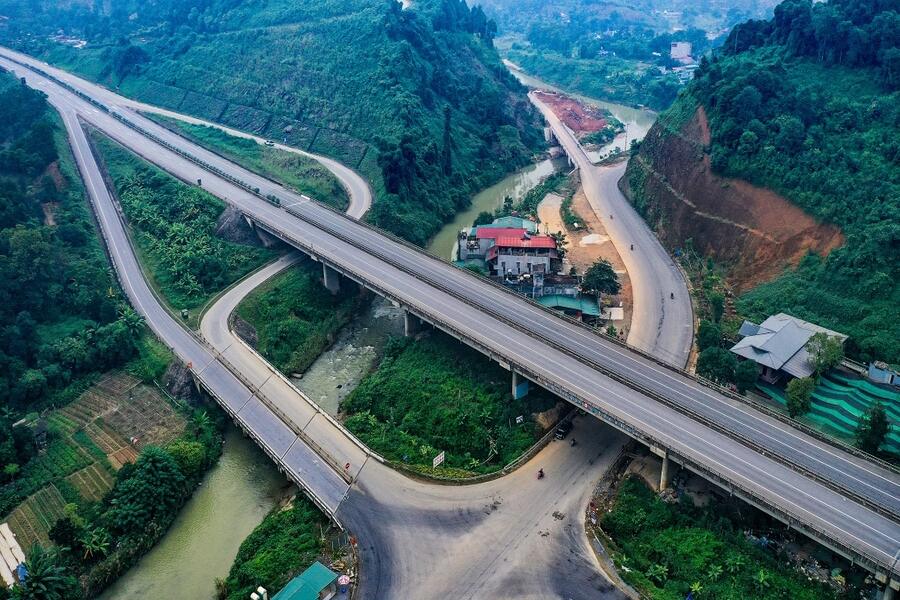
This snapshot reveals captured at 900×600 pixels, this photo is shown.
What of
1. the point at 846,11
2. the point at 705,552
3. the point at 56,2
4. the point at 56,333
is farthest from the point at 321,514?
the point at 56,2

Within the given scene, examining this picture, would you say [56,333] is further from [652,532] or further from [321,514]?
[652,532]

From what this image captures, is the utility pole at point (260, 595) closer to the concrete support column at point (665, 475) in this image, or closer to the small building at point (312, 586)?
the small building at point (312, 586)

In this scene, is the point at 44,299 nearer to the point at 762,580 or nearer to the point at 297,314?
the point at 297,314

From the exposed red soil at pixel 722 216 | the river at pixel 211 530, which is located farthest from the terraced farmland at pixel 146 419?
the exposed red soil at pixel 722 216

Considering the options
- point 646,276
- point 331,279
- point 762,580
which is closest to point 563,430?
point 762,580

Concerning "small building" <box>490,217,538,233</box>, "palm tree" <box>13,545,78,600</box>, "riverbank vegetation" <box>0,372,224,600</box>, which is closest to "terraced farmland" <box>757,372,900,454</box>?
"small building" <box>490,217,538,233</box>

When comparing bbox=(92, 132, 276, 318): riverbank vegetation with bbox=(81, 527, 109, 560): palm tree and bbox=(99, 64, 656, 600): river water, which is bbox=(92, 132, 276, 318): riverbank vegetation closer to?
bbox=(99, 64, 656, 600): river water
